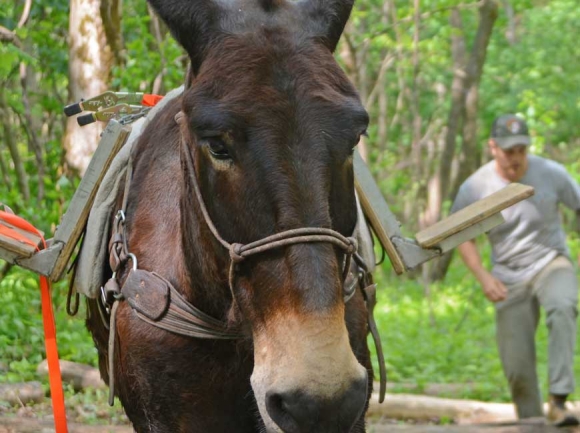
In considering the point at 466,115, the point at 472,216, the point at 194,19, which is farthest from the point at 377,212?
the point at 466,115

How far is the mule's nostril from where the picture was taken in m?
2.95

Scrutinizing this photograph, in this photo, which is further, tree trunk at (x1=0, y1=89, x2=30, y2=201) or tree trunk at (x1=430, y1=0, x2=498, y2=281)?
tree trunk at (x1=430, y1=0, x2=498, y2=281)

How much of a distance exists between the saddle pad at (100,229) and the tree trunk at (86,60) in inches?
183

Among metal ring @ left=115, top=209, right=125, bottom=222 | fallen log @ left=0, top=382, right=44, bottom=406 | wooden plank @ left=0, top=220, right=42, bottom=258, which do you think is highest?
metal ring @ left=115, top=209, right=125, bottom=222

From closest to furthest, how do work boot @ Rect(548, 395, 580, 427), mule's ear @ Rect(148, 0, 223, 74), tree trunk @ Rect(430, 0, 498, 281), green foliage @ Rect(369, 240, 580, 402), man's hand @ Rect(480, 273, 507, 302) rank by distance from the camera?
mule's ear @ Rect(148, 0, 223, 74), work boot @ Rect(548, 395, 580, 427), man's hand @ Rect(480, 273, 507, 302), green foliage @ Rect(369, 240, 580, 402), tree trunk @ Rect(430, 0, 498, 281)

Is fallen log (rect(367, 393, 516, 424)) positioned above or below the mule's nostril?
below

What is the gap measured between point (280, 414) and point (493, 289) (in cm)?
498

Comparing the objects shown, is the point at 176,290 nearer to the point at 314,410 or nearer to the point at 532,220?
the point at 314,410

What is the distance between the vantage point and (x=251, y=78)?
10.8 feet

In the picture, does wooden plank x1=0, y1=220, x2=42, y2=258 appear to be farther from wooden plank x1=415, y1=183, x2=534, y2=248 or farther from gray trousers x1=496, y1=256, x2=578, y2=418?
gray trousers x1=496, y1=256, x2=578, y2=418

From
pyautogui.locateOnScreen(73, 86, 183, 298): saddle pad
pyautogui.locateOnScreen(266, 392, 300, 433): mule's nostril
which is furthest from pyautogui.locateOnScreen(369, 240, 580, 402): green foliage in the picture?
pyautogui.locateOnScreen(266, 392, 300, 433): mule's nostril

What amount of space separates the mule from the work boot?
12.9 ft

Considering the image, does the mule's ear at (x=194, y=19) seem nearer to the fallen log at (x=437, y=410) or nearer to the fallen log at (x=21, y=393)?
the fallen log at (x=21, y=393)

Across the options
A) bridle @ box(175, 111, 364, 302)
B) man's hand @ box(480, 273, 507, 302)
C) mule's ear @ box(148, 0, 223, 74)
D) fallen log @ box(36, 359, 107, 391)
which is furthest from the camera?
fallen log @ box(36, 359, 107, 391)
